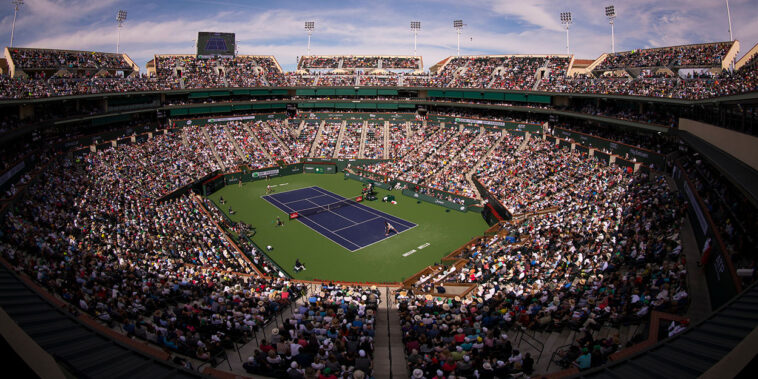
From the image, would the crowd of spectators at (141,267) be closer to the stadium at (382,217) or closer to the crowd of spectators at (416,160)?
the stadium at (382,217)

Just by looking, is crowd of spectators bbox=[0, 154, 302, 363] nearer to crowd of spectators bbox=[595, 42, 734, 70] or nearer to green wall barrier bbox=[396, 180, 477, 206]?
green wall barrier bbox=[396, 180, 477, 206]

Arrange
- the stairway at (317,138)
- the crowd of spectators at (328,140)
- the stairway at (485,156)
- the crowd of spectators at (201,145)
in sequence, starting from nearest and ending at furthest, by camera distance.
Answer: the stairway at (485,156) < the crowd of spectators at (201,145) < the crowd of spectators at (328,140) < the stairway at (317,138)

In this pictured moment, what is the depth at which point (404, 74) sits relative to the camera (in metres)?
68.3

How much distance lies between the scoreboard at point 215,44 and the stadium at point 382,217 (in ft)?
1.52

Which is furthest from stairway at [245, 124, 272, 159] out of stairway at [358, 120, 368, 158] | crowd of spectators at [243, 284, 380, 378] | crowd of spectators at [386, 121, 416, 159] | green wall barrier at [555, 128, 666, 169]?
crowd of spectators at [243, 284, 380, 378]

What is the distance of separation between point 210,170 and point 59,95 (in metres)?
15.2

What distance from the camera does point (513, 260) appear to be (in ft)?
70.9

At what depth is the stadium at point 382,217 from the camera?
40.6ft

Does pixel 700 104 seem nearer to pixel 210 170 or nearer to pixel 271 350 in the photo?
pixel 271 350

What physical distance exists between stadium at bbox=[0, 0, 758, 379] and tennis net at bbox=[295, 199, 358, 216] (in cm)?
33

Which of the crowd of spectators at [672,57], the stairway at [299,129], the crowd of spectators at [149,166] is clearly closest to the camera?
the crowd of spectators at [149,166]

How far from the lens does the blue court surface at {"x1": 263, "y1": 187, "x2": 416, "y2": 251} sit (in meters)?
31.9

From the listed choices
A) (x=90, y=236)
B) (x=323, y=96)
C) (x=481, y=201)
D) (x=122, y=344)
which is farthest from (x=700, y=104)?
(x=323, y=96)

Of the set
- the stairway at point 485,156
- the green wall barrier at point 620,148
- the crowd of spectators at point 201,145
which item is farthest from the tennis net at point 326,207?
the green wall barrier at point 620,148
